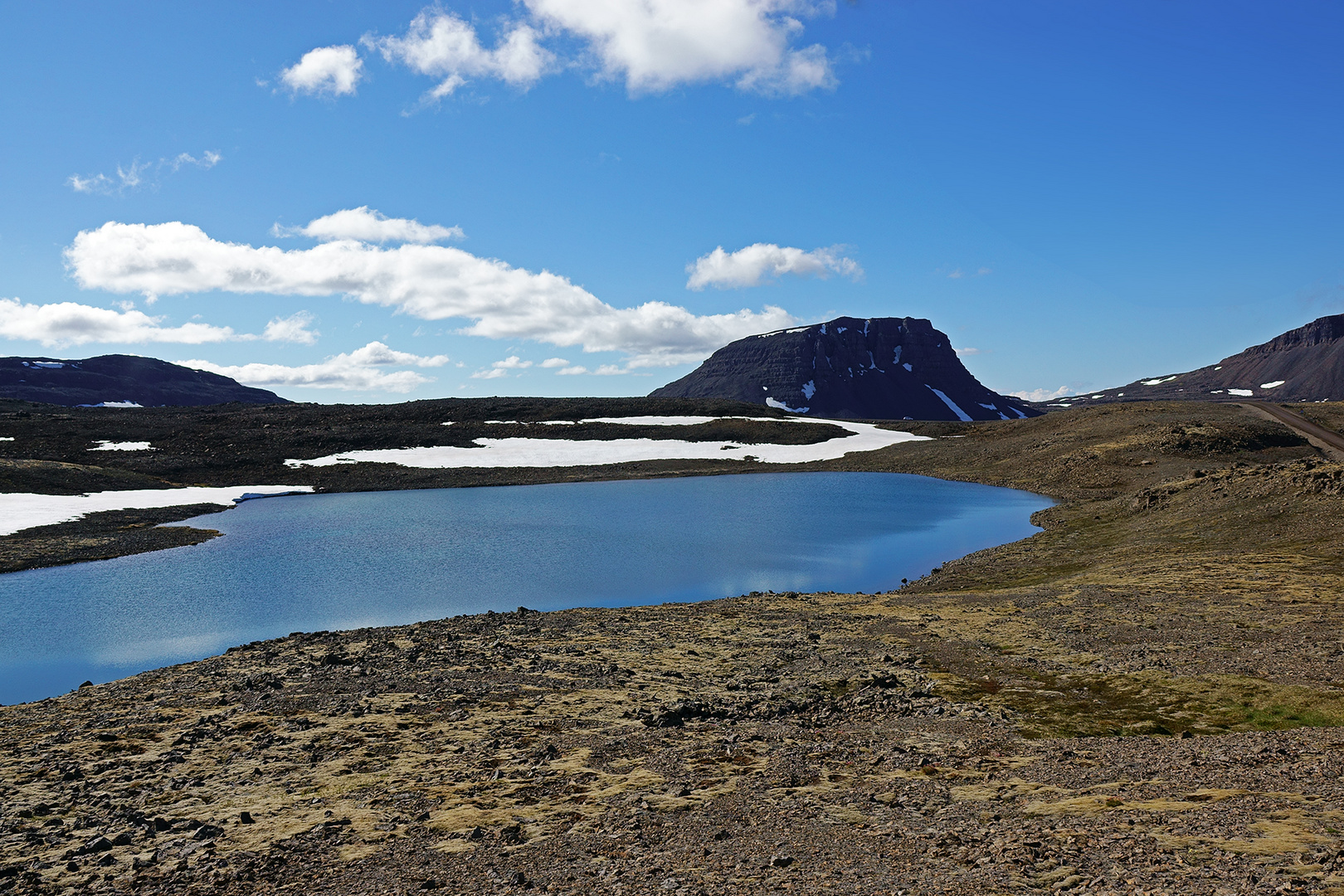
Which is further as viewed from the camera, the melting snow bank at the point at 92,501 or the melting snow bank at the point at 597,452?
the melting snow bank at the point at 597,452

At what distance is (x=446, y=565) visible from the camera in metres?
40.4

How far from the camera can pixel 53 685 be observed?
22.4m

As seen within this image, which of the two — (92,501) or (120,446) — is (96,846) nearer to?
(92,501)

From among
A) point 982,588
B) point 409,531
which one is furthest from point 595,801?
point 409,531

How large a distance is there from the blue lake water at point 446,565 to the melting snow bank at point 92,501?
5241 millimetres

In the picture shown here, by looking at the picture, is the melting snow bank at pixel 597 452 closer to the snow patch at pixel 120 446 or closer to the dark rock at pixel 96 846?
the snow patch at pixel 120 446

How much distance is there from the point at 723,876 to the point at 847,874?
1551 millimetres

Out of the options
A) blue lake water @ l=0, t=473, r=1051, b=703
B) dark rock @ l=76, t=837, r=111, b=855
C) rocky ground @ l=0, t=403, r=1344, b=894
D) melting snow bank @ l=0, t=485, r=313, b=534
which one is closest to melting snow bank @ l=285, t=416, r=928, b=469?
melting snow bank @ l=0, t=485, r=313, b=534

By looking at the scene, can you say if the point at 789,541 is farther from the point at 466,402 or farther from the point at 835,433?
the point at 466,402

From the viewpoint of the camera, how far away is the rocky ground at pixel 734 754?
9.91m

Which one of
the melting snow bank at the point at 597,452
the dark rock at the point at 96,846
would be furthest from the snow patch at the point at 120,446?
the dark rock at the point at 96,846

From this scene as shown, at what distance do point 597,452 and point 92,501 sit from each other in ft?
195

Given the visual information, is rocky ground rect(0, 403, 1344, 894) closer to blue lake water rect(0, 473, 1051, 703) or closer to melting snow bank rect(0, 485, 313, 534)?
blue lake water rect(0, 473, 1051, 703)

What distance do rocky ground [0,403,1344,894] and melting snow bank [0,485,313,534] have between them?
38.8 m
